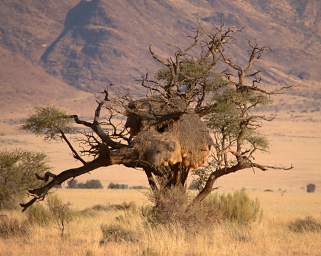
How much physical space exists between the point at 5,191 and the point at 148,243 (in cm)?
979

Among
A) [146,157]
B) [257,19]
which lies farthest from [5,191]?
[257,19]

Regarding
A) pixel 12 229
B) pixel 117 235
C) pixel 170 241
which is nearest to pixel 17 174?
pixel 12 229

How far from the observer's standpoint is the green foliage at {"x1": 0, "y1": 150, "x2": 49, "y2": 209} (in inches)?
906

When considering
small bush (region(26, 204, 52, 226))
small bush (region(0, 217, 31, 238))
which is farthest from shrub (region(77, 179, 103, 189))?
small bush (region(0, 217, 31, 238))

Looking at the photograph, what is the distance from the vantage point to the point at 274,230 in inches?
749

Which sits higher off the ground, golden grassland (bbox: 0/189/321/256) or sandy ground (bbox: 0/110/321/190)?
sandy ground (bbox: 0/110/321/190)

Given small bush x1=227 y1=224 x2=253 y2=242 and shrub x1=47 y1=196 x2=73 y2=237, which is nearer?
small bush x1=227 y1=224 x2=253 y2=242

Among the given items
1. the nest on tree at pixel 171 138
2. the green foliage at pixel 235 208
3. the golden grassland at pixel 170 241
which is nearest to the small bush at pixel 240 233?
the golden grassland at pixel 170 241

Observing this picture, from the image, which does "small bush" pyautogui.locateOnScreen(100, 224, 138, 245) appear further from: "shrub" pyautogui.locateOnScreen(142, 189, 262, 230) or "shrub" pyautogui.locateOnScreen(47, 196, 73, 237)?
"shrub" pyautogui.locateOnScreen(47, 196, 73, 237)

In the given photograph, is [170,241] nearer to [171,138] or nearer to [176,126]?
[171,138]

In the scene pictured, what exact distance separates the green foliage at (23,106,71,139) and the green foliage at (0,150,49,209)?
18.2 ft

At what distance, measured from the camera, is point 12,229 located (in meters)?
17.3

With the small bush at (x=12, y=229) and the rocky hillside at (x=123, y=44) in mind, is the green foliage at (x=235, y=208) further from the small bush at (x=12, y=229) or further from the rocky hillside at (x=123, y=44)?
the rocky hillside at (x=123, y=44)

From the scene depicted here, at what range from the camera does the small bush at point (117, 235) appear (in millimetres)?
15642
